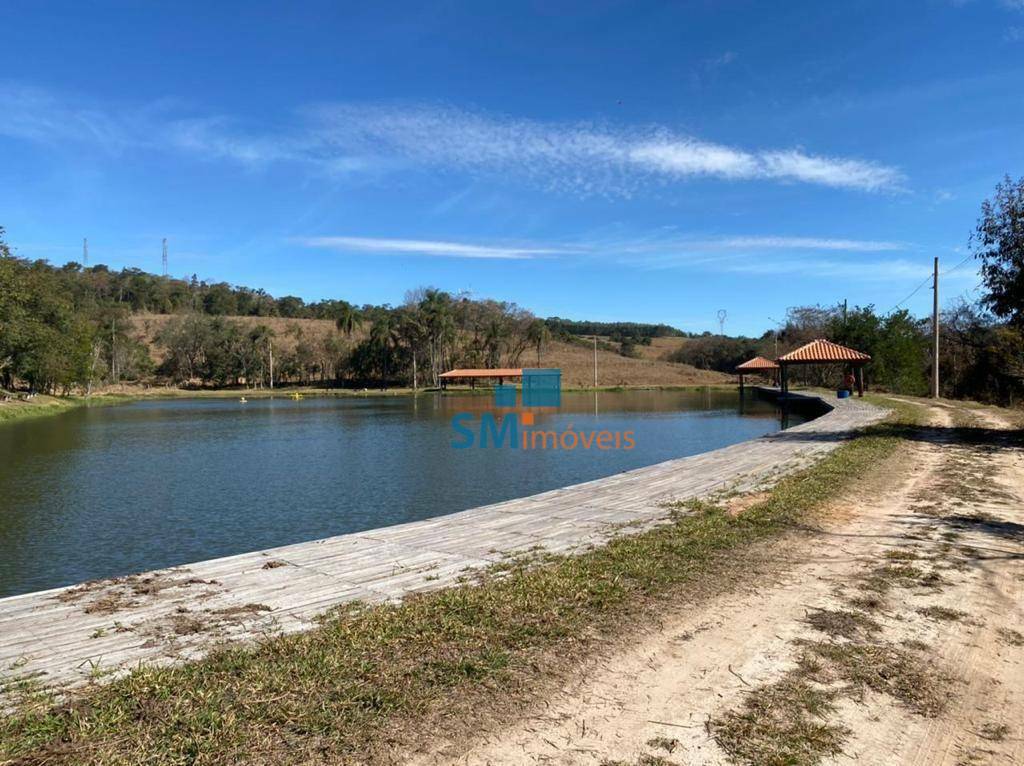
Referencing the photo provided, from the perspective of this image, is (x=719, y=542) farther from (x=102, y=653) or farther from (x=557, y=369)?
(x=557, y=369)

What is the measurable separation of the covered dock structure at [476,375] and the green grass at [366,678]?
50.5 metres

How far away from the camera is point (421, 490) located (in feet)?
35.8

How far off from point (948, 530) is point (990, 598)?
1941 millimetres

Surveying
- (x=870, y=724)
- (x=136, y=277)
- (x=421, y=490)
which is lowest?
(x=421, y=490)

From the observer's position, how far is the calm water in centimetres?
766

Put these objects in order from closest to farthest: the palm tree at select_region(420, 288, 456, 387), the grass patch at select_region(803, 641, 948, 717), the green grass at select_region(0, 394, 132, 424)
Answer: the grass patch at select_region(803, 641, 948, 717) < the green grass at select_region(0, 394, 132, 424) < the palm tree at select_region(420, 288, 456, 387)

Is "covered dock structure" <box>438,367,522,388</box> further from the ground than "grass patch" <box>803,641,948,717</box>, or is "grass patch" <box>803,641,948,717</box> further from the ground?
"covered dock structure" <box>438,367,522,388</box>

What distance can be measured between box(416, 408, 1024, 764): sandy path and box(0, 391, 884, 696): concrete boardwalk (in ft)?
5.61

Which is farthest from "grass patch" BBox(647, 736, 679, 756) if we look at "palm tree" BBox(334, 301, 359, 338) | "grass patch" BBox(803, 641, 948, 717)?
"palm tree" BBox(334, 301, 359, 338)

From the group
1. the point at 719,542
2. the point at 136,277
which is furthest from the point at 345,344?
the point at 719,542

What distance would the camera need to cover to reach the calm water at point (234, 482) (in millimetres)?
7664

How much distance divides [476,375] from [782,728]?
52.8m

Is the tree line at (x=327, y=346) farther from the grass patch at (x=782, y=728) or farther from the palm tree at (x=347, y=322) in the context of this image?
the grass patch at (x=782, y=728)

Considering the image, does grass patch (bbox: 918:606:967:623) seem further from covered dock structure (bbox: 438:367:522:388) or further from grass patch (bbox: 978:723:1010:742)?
covered dock structure (bbox: 438:367:522:388)
